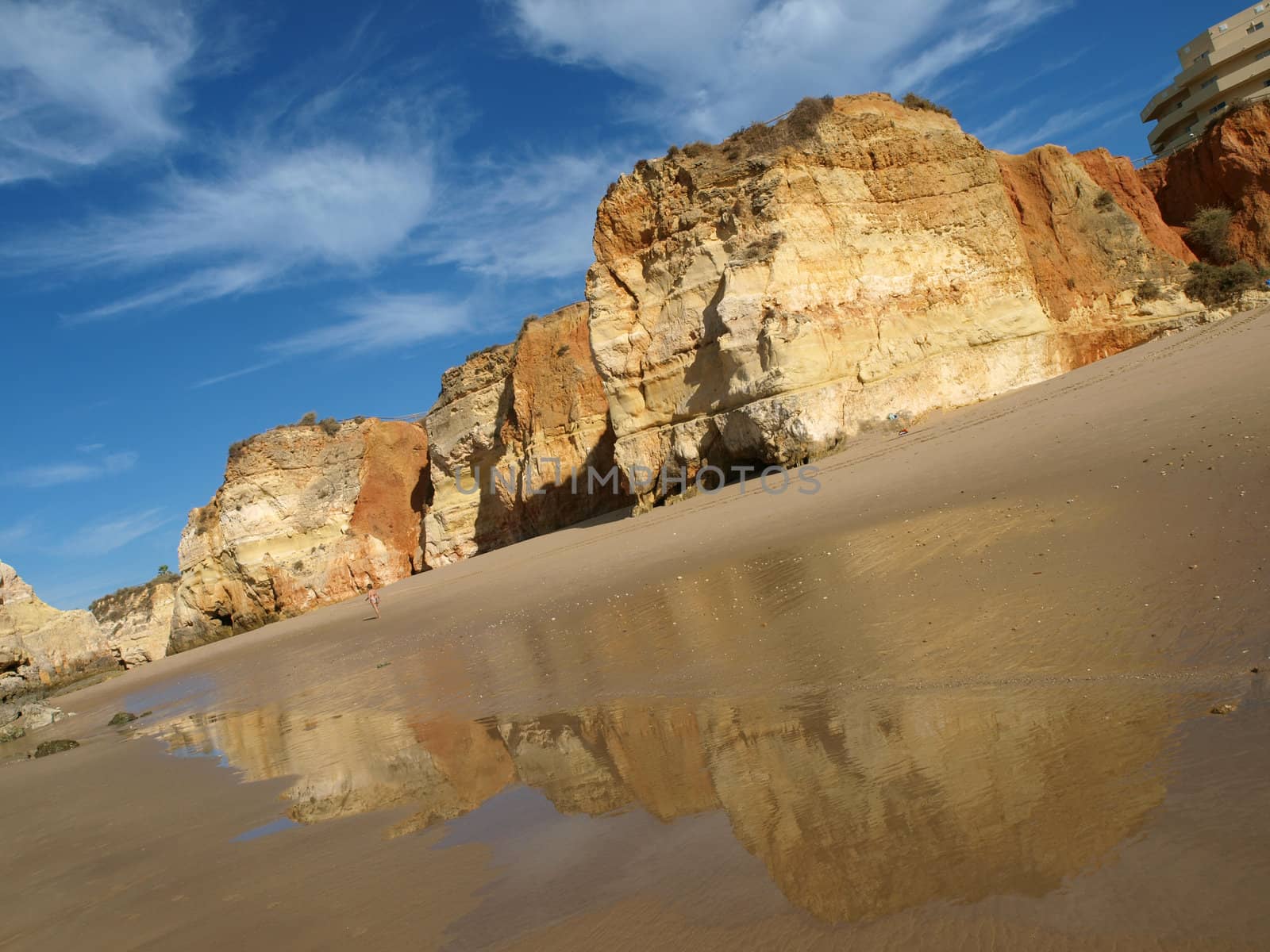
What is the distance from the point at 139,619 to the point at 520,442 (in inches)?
770

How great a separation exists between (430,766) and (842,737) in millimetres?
2628

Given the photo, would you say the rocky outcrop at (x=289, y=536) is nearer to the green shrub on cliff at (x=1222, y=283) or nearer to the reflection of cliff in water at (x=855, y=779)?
the green shrub on cliff at (x=1222, y=283)

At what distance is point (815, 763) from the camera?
3344mm

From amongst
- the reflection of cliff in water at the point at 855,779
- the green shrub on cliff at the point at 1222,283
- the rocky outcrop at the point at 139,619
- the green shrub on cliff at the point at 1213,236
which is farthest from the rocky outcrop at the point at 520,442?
the reflection of cliff in water at the point at 855,779

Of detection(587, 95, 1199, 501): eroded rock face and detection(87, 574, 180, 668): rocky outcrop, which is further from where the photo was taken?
detection(87, 574, 180, 668): rocky outcrop

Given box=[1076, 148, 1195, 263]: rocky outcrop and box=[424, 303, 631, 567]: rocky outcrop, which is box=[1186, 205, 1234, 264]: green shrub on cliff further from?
box=[424, 303, 631, 567]: rocky outcrop

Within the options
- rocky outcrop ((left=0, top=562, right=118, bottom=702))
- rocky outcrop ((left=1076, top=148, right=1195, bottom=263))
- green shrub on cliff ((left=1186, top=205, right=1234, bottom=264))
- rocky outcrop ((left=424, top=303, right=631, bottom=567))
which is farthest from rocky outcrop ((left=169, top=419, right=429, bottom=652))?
green shrub on cliff ((left=1186, top=205, right=1234, bottom=264))

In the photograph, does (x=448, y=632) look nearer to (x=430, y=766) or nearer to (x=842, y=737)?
(x=430, y=766)

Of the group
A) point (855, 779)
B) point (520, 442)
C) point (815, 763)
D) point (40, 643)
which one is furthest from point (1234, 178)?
point (40, 643)

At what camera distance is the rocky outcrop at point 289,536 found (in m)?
26.8

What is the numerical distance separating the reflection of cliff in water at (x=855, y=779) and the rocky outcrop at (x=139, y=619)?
2528 centimetres

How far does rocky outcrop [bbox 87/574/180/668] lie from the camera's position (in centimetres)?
2628

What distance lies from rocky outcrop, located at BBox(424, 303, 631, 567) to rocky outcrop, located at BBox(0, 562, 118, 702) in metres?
11.4

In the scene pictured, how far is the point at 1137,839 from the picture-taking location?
218 centimetres
